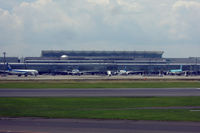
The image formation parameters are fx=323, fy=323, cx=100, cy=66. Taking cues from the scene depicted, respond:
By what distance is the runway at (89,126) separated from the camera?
17.4 metres

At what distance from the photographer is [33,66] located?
15788 centimetres

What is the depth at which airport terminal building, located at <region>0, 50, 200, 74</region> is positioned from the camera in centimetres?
15750

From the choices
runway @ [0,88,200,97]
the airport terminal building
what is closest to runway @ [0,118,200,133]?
runway @ [0,88,200,97]

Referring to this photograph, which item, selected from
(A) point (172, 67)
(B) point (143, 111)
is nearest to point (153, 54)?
(A) point (172, 67)

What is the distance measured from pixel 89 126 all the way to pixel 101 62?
487ft

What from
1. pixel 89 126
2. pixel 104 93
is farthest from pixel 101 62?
pixel 89 126

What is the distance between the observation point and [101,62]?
16725cm

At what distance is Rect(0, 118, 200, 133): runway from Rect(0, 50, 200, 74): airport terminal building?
120m

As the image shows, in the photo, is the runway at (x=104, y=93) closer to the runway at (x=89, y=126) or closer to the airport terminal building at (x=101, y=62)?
the runway at (x=89, y=126)

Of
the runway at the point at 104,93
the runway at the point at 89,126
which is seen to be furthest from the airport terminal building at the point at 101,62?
the runway at the point at 89,126

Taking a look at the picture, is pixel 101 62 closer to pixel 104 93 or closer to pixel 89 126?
pixel 104 93

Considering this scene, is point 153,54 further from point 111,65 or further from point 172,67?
point 111,65

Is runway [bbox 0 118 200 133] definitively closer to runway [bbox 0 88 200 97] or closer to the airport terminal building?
runway [bbox 0 88 200 97]

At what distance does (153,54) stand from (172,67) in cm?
3358
